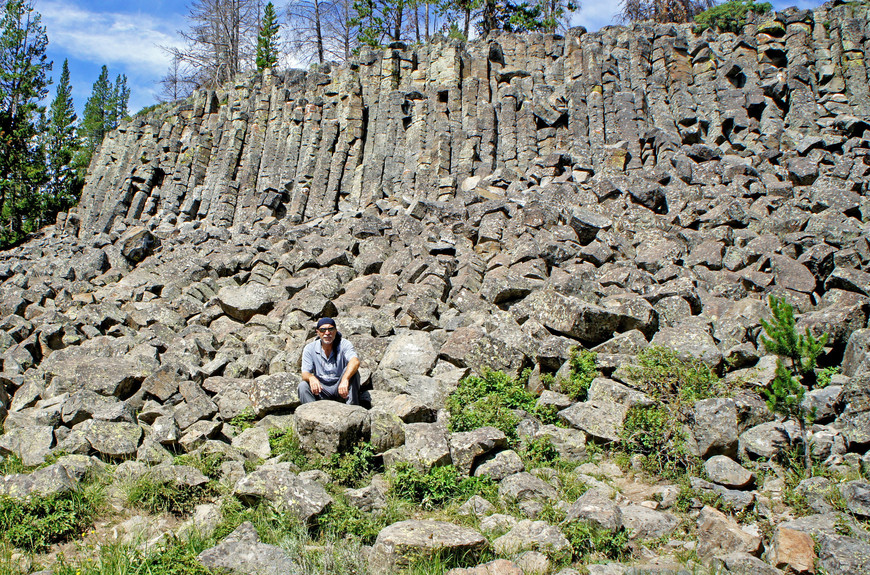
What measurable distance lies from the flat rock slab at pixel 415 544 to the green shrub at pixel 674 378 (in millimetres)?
3092

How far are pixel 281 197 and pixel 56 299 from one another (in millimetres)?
9137

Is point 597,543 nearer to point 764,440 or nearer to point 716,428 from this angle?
point 716,428

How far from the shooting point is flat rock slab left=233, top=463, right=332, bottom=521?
495 cm

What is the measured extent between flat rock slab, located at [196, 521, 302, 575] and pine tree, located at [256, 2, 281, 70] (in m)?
33.8

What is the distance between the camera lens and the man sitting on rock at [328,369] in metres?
6.87

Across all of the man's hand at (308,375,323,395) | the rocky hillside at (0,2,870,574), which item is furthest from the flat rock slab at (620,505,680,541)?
the man's hand at (308,375,323,395)

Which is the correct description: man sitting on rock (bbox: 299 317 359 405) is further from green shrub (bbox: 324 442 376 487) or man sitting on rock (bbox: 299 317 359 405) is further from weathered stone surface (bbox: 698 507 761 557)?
weathered stone surface (bbox: 698 507 761 557)

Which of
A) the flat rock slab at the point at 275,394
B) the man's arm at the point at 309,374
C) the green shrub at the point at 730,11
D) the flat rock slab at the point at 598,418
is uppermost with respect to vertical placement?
the green shrub at the point at 730,11

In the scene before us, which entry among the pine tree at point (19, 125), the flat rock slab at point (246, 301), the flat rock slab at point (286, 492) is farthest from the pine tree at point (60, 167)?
the flat rock slab at point (286, 492)

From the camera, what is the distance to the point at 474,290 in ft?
34.5

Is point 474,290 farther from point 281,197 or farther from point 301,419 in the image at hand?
point 281,197

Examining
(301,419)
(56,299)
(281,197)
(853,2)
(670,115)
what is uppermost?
(853,2)

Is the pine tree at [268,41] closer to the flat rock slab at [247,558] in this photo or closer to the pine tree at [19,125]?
the pine tree at [19,125]

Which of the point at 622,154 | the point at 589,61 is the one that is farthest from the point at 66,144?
the point at 622,154
